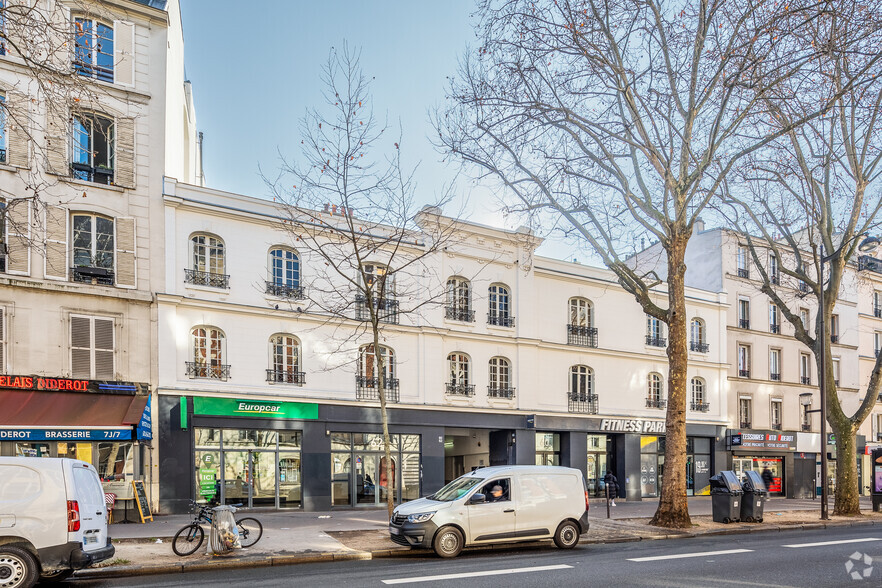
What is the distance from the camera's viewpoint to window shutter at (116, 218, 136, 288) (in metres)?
20.3

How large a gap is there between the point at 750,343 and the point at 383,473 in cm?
2084

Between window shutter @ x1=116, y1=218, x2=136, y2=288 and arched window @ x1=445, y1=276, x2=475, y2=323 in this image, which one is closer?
window shutter @ x1=116, y1=218, x2=136, y2=288

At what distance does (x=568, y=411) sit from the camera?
2889 centimetres

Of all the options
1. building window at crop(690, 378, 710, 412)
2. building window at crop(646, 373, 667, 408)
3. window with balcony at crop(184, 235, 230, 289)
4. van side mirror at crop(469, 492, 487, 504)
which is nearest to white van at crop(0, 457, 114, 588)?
van side mirror at crop(469, 492, 487, 504)

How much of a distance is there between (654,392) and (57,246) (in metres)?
24.0

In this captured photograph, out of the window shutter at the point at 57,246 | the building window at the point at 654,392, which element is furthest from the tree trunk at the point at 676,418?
the window shutter at the point at 57,246

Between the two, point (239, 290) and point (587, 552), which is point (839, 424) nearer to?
point (587, 552)

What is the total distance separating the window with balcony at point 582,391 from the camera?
29.1 metres

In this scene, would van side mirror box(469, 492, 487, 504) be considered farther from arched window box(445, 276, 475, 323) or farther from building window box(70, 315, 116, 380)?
arched window box(445, 276, 475, 323)

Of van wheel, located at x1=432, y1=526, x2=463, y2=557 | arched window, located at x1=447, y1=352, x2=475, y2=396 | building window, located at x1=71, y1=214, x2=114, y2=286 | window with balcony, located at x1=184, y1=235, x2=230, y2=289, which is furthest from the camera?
arched window, located at x1=447, y1=352, x2=475, y2=396

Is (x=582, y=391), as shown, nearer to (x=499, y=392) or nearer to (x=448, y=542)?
(x=499, y=392)

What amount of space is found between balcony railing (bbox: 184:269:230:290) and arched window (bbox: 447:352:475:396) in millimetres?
8496

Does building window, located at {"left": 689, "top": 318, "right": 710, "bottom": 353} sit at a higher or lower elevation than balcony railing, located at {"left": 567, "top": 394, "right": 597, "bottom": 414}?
higher

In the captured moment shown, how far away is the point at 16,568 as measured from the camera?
9648 mm
